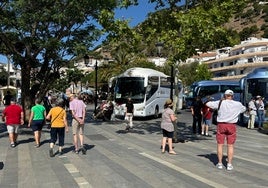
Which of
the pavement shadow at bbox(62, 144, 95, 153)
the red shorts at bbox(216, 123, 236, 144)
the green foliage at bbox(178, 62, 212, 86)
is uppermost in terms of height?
the green foliage at bbox(178, 62, 212, 86)

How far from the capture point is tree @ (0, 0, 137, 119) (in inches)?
774

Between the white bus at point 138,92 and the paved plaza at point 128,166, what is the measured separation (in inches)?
469

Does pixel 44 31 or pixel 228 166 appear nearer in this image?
pixel 228 166

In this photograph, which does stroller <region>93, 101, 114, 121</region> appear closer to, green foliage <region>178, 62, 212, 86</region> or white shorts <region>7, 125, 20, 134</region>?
white shorts <region>7, 125, 20, 134</region>

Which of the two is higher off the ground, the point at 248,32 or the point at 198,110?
the point at 248,32

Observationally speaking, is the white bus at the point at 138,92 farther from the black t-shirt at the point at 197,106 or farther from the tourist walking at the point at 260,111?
the black t-shirt at the point at 197,106

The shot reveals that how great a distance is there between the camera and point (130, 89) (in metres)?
28.3

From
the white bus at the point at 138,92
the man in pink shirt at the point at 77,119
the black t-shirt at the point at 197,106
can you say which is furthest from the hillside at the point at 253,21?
the man in pink shirt at the point at 77,119

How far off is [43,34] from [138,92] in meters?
9.06

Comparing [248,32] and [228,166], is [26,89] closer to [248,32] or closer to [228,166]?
[228,166]

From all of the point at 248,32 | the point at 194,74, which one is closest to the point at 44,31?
the point at 194,74

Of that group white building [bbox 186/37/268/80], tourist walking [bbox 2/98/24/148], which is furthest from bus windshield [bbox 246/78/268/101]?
white building [bbox 186/37/268/80]

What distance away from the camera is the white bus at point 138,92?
2769 centimetres

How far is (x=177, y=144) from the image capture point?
580 inches
